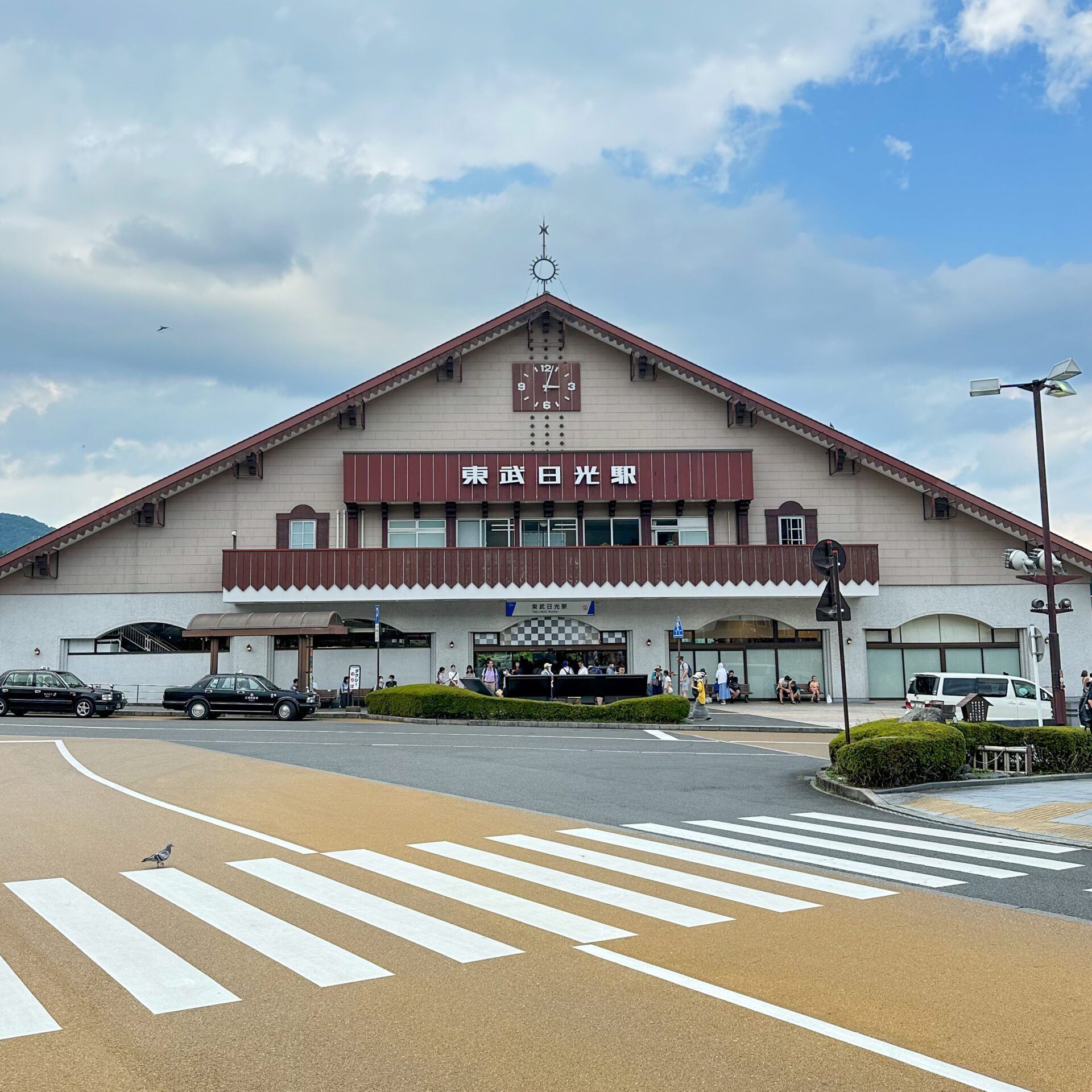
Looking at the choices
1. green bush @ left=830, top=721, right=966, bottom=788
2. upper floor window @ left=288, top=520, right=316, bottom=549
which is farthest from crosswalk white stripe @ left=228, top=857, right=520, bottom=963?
upper floor window @ left=288, top=520, right=316, bottom=549

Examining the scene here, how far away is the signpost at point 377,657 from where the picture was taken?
35.5 m

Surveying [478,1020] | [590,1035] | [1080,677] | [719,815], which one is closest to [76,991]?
[478,1020]

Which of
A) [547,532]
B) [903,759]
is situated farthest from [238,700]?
[903,759]

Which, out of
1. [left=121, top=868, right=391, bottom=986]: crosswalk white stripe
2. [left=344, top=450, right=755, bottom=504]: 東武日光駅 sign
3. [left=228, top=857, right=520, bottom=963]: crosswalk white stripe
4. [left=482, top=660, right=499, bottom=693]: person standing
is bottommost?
[left=228, top=857, right=520, bottom=963]: crosswalk white stripe

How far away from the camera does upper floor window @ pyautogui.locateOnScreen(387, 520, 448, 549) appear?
39469 mm

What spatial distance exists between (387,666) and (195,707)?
7.68 metres

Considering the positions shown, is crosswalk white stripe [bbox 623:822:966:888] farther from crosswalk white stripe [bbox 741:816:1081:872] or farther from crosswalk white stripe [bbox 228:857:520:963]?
crosswalk white stripe [bbox 228:857:520:963]

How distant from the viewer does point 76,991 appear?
5.81 m

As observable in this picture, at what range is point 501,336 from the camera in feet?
133

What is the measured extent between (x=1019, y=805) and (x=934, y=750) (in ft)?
6.06

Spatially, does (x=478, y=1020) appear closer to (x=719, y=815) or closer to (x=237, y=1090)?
(x=237, y=1090)

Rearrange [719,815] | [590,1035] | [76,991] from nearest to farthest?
1. [590,1035]
2. [76,991]
3. [719,815]

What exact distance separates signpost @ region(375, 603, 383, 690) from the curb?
2078 centimetres

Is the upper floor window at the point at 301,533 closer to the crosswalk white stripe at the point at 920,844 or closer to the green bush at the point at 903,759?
the green bush at the point at 903,759
